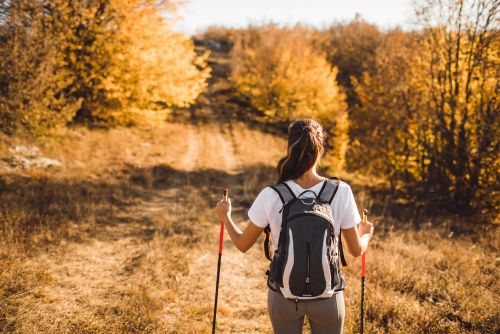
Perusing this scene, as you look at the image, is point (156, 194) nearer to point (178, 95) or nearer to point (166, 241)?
point (166, 241)

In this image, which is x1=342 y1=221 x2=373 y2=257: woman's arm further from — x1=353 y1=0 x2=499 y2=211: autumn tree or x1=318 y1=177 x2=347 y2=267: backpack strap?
x1=353 y1=0 x2=499 y2=211: autumn tree

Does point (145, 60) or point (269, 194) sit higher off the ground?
point (145, 60)

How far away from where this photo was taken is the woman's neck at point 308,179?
2129 mm

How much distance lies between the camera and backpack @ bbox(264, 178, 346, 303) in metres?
1.96

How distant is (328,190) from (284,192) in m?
0.29

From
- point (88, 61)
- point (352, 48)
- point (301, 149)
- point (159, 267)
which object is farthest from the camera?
point (352, 48)

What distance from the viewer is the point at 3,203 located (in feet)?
23.4

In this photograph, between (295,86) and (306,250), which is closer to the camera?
(306,250)

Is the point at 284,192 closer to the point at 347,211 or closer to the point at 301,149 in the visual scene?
the point at 301,149

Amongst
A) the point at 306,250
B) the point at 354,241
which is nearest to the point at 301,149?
the point at 306,250

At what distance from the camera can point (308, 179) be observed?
215cm

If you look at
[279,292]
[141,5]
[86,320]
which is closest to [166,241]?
[86,320]

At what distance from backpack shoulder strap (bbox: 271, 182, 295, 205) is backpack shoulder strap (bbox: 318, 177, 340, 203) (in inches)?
7.4

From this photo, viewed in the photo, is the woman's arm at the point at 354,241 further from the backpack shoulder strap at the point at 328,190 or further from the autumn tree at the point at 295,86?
the autumn tree at the point at 295,86
